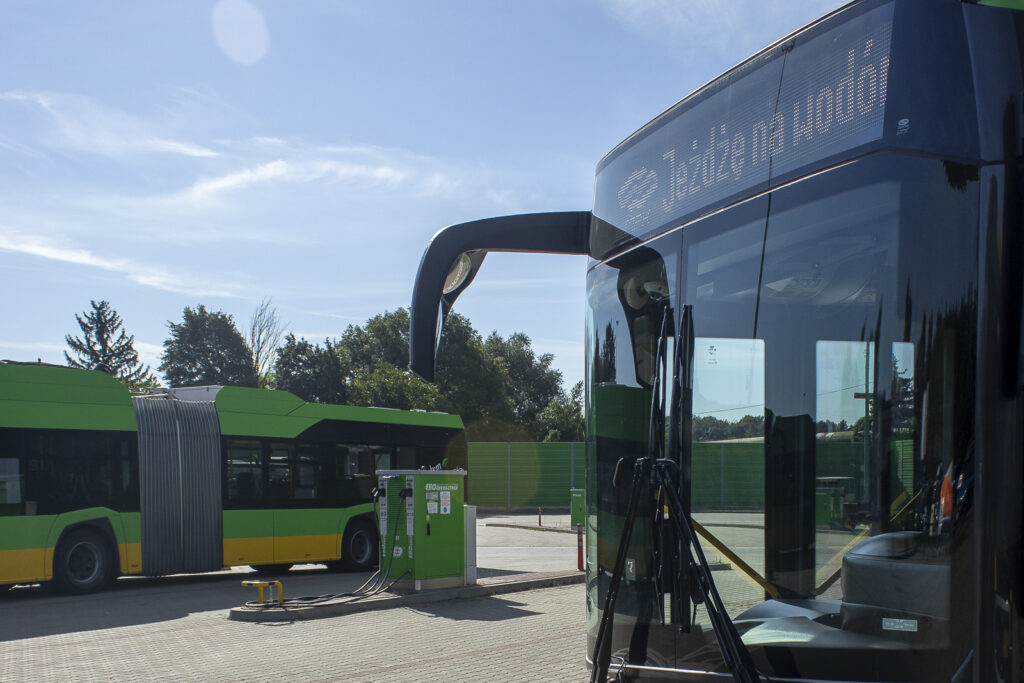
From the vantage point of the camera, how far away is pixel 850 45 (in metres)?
2.79

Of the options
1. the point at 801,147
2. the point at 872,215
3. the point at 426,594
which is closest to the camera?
the point at 872,215


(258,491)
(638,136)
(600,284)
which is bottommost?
(258,491)

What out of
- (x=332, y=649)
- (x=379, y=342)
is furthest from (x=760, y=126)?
(x=379, y=342)

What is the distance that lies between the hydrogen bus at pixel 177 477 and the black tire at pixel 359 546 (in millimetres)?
28

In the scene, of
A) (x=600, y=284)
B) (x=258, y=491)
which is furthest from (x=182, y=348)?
(x=600, y=284)

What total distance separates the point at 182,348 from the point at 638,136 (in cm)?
8442

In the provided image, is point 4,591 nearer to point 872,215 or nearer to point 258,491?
point 258,491

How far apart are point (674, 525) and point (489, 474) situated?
38968 millimetres

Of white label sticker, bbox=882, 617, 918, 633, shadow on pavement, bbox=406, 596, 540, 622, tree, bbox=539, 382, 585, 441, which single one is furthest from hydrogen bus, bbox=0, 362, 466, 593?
tree, bbox=539, 382, 585, 441

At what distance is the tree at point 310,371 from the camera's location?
74.7m

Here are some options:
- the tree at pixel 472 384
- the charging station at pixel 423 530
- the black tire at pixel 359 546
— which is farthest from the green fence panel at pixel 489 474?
the charging station at pixel 423 530

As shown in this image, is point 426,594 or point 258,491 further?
point 258,491

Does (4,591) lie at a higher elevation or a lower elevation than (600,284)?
lower

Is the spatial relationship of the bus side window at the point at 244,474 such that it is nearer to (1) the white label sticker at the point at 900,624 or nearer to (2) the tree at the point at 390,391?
(1) the white label sticker at the point at 900,624
